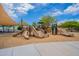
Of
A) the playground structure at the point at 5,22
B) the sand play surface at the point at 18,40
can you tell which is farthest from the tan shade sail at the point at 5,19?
the sand play surface at the point at 18,40

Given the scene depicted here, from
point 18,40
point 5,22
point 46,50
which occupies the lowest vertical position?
point 46,50

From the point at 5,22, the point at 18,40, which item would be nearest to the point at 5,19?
the point at 5,22

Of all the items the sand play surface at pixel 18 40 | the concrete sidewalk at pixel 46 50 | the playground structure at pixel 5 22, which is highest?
the playground structure at pixel 5 22

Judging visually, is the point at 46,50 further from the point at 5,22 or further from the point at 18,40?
the point at 5,22

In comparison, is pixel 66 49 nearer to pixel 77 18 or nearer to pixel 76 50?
pixel 76 50

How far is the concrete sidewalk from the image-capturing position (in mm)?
1734

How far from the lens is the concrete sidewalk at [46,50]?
1.73 m

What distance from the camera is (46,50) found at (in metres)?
1.76

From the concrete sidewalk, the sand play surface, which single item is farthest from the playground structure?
the concrete sidewalk

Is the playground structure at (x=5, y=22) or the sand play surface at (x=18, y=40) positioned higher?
the playground structure at (x=5, y=22)

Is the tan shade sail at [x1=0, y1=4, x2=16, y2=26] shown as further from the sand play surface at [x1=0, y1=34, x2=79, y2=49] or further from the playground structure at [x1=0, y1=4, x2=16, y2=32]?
the sand play surface at [x1=0, y1=34, x2=79, y2=49]

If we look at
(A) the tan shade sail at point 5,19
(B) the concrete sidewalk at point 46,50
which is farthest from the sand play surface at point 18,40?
(A) the tan shade sail at point 5,19

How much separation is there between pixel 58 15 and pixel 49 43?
0.33 metres

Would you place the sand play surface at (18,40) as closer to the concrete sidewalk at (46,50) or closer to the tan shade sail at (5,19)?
the concrete sidewalk at (46,50)
